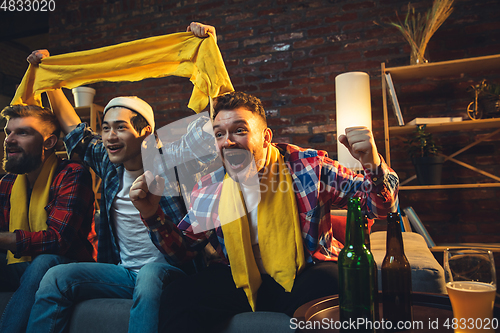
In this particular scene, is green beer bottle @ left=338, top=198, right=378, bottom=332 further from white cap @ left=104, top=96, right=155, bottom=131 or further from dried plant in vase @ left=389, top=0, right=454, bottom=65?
dried plant in vase @ left=389, top=0, right=454, bottom=65

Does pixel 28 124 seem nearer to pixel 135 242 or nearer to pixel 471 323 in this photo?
pixel 135 242

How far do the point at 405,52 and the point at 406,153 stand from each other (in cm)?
76

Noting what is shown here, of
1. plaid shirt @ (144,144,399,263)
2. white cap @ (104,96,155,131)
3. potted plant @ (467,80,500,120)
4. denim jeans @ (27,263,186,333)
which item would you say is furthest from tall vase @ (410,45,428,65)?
denim jeans @ (27,263,186,333)

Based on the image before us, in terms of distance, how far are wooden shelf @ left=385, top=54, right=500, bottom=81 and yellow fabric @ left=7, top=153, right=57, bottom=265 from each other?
215 centimetres

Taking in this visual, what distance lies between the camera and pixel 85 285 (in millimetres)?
1323

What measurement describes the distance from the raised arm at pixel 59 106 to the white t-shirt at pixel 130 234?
1.67 feet

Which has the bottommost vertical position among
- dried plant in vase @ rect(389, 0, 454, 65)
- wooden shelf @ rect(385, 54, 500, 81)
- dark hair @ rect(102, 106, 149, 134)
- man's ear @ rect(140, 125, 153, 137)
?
man's ear @ rect(140, 125, 153, 137)

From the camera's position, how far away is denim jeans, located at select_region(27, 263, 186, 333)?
118cm

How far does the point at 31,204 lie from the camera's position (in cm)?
163

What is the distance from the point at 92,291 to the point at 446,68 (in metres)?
2.45

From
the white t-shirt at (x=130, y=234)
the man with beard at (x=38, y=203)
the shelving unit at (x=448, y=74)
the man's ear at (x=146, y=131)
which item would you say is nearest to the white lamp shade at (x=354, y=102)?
the shelving unit at (x=448, y=74)

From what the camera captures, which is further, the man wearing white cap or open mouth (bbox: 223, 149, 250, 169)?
open mouth (bbox: 223, 149, 250, 169)

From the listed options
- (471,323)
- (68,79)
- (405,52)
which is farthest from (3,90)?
(471,323)

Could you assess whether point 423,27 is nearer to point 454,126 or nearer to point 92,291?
point 454,126
